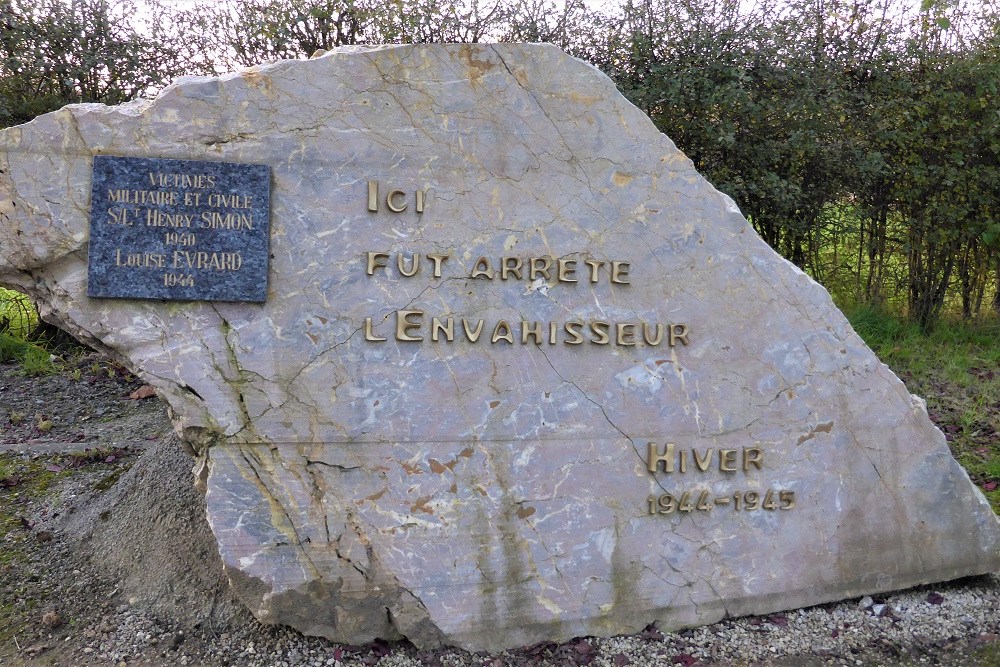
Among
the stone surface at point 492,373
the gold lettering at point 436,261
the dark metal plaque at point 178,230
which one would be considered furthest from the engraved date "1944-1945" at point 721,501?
the dark metal plaque at point 178,230

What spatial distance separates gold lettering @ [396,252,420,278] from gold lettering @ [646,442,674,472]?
4.14 feet

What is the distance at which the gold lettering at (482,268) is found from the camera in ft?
10.7

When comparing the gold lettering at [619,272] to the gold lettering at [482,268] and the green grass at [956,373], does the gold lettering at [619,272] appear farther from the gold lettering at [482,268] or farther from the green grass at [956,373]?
the green grass at [956,373]

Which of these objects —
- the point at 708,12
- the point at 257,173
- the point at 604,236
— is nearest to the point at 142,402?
the point at 257,173

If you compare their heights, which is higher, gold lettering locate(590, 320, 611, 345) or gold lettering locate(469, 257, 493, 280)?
gold lettering locate(469, 257, 493, 280)

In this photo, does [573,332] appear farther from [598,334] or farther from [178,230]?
[178,230]

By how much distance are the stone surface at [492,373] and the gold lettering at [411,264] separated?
0.01 metres

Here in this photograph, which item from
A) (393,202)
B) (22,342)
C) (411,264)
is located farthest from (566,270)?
(22,342)

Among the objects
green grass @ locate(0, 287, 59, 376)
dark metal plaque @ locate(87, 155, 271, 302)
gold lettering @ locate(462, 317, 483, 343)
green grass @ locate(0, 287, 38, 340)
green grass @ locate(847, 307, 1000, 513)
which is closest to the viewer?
dark metal plaque @ locate(87, 155, 271, 302)

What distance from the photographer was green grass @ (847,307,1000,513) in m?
5.05

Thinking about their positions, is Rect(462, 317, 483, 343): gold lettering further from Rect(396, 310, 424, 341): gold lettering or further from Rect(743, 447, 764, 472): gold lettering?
Rect(743, 447, 764, 472): gold lettering

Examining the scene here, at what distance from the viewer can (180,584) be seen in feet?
11.4

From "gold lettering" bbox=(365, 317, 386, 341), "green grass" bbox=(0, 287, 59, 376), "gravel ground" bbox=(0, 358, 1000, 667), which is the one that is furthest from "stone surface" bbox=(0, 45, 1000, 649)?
"green grass" bbox=(0, 287, 59, 376)

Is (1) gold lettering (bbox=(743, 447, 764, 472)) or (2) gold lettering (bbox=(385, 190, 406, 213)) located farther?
(1) gold lettering (bbox=(743, 447, 764, 472))
